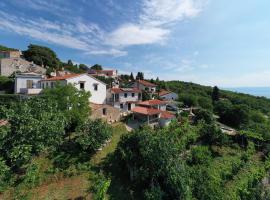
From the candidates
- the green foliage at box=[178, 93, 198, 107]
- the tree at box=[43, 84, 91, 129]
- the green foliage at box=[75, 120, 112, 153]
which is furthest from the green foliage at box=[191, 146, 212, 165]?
the green foliage at box=[178, 93, 198, 107]

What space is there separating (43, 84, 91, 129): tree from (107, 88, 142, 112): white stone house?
1328cm

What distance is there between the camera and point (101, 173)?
67.3ft

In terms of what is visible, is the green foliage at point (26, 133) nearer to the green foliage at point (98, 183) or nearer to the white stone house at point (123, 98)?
the green foliage at point (98, 183)

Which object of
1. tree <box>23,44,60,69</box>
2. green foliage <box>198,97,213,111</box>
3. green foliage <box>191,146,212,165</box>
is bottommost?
green foliage <box>191,146,212,165</box>

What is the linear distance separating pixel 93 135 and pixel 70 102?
6.26 metres

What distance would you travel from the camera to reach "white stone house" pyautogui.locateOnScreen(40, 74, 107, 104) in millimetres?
35344

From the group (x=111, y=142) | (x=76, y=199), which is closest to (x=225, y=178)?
(x=111, y=142)

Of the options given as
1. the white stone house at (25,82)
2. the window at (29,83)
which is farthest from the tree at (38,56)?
the window at (29,83)

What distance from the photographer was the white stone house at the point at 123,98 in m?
40.3

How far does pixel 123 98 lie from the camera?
136 ft

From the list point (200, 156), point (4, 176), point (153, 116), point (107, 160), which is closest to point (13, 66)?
point (153, 116)

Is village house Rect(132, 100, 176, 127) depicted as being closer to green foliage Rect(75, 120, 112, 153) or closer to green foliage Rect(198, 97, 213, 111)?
green foliage Rect(75, 120, 112, 153)

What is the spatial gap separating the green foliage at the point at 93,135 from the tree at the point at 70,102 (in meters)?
2.80

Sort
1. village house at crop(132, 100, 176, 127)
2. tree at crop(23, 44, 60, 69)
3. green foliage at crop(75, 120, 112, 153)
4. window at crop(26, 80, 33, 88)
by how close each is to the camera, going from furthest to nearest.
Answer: tree at crop(23, 44, 60, 69) < window at crop(26, 80, 33, 88) < village house at crop(132, 100, 176, 127) < green foliage at crop(75, 120, 112, 153)
